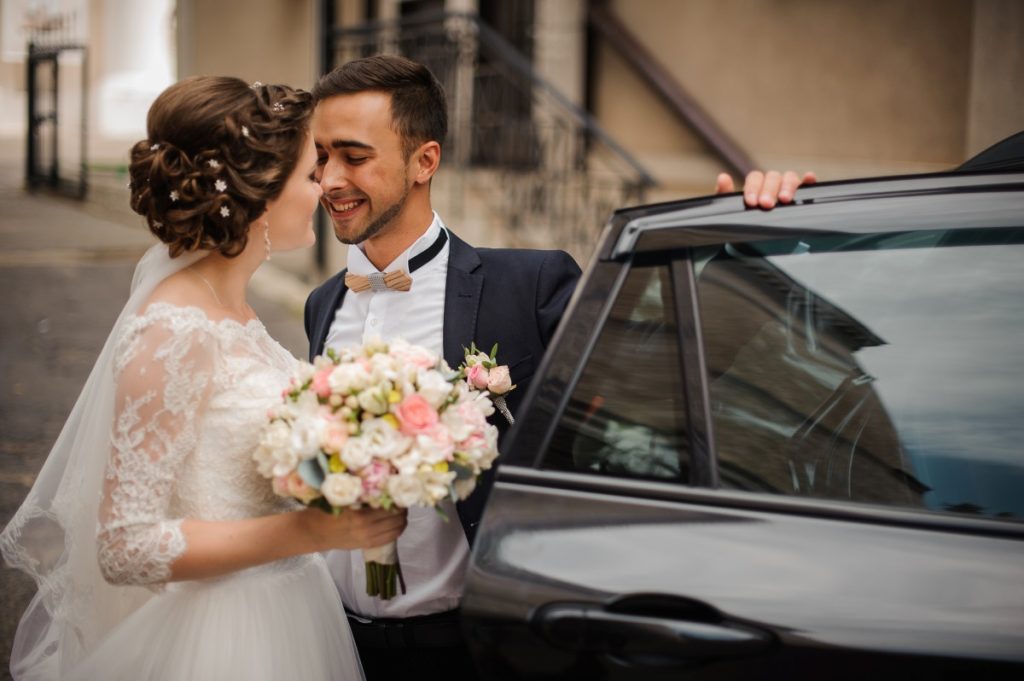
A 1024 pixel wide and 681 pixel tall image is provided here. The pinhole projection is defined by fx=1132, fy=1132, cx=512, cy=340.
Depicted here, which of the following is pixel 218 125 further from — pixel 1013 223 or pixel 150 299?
pixel 1013 223

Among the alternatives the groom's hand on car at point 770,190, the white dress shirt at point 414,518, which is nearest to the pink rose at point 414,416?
the white dress shirt at point 414,518

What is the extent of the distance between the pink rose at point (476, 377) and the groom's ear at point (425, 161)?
708mm

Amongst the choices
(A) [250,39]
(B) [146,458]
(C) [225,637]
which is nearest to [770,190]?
(B) [146,458]

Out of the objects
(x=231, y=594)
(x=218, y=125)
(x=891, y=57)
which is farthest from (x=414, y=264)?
(x=891, y=57)

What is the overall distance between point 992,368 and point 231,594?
4.99ft

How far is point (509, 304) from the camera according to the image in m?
2.68

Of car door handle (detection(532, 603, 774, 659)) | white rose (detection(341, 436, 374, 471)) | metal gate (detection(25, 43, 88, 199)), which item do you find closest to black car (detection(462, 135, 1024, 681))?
car door handle (detection(532, 603, 774, 659))

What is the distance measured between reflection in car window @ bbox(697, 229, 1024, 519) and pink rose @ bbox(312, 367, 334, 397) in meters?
0.66

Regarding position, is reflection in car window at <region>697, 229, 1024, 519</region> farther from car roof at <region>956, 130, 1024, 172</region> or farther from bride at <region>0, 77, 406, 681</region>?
bride at <region>0, 77, 406, 681</region>

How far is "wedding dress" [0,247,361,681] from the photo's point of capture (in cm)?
210

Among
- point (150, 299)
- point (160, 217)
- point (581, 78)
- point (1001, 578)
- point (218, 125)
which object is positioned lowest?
point (1001, 578)

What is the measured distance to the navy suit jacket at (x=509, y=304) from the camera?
2629mm

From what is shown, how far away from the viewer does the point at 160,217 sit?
2256 millimetres

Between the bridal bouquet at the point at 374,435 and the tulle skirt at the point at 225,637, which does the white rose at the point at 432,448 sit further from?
the tulle skirt at the point at 225,637
